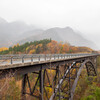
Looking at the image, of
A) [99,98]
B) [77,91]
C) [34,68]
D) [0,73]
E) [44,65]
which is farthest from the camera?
[77,91]

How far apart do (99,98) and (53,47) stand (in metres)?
55.7

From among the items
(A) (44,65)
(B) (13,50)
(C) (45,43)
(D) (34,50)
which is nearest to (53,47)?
(C) (45,43)

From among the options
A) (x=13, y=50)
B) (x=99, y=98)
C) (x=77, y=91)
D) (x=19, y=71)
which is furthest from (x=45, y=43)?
(x=19, y=71)

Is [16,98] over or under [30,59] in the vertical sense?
under

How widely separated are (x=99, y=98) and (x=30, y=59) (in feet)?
42.0

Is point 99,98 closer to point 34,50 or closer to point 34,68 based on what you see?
point 34,68

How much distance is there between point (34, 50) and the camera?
6538 centimetres

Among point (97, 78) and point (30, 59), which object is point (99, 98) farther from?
point (30, 59)

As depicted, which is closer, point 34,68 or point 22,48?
point 34,68

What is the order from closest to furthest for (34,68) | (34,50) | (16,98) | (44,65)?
(34,68)
(44,65)
(16,98)
(34,50)

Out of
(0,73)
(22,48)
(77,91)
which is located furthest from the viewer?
(22,48)

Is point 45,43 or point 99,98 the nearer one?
point 99,98

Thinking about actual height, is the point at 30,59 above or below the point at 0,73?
above

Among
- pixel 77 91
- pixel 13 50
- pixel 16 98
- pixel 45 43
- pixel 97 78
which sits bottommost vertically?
pixel 77 91
